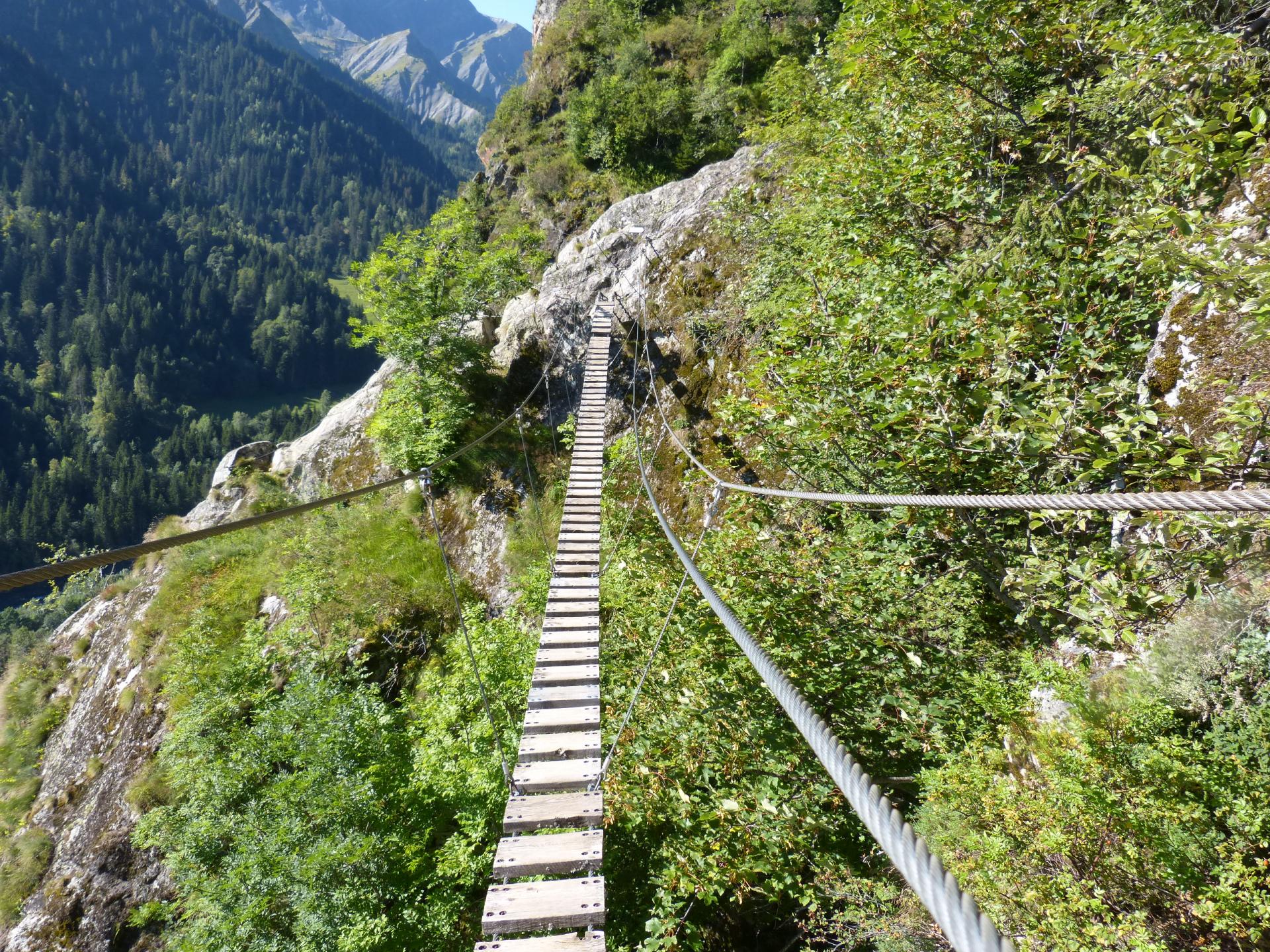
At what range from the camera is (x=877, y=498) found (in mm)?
2441

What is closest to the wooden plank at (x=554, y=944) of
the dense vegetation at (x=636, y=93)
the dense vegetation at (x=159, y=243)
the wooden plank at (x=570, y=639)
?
the wooden plank at (x=570, y=639)

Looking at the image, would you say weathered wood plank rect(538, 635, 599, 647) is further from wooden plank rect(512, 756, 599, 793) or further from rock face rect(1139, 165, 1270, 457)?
rock face rect(1139, 165, 1270, 457)

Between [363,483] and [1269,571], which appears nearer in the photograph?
[1269,571]

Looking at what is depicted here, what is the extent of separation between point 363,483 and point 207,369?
111875 mm

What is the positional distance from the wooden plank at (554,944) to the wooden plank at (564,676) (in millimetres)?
1875

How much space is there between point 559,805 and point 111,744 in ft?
45.8

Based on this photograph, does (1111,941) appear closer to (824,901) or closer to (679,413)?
(824,901)

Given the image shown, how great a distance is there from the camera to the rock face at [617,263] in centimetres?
1234

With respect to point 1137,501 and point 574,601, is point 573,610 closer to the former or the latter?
point 574,601

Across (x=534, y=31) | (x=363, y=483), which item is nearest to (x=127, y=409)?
(x=534, y=31)

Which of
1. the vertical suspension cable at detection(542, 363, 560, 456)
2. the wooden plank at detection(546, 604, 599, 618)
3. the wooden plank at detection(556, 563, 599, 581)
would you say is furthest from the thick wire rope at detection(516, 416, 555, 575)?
the wooden plank at detection(546, 604, 599, 618)

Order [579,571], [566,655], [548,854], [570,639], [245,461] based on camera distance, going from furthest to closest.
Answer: [245,461]
[579,571]
[570,639]
[566,655]
[548,854]

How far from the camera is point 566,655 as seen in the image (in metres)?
5.31

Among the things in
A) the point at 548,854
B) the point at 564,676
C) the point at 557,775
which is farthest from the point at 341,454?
the point at 548,854
